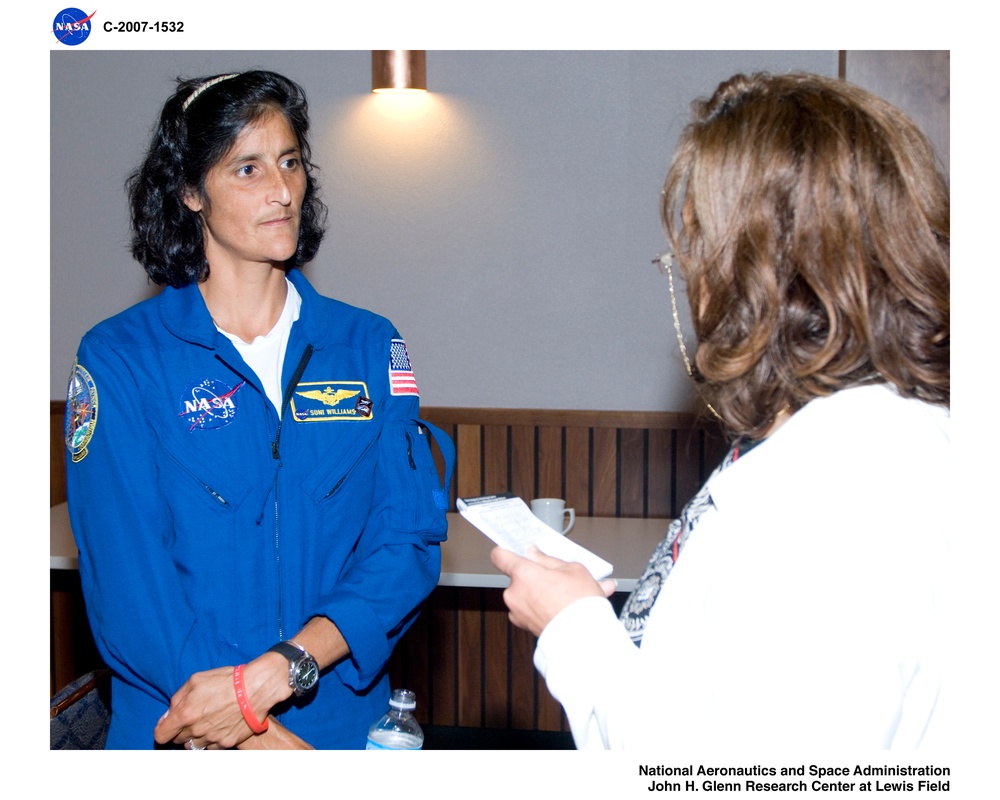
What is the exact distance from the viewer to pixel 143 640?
5.04 feet

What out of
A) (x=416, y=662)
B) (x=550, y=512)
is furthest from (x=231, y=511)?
(x=416, y=662)

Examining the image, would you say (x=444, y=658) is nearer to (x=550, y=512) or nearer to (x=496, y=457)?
(x=496, y=457)

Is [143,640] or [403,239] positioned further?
[403,239]

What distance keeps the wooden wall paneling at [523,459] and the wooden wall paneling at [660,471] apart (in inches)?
16.6

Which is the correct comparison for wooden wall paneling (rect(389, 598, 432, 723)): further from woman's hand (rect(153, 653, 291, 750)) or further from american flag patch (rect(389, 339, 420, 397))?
woman's hand (rect(153, 653, 291, 750))

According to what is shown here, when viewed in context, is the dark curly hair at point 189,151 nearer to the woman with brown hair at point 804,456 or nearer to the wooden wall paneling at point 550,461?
the woman with brown hair at point 804,456

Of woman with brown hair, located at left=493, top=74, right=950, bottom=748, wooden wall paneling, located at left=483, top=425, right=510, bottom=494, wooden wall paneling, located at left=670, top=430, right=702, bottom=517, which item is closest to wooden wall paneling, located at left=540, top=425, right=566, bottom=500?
wooden wall paneling, located at left=483, top=425, right=510, bottom=494

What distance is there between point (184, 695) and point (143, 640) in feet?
0.37

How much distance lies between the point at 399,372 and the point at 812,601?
1.03 m

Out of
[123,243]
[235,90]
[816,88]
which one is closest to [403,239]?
[123,243]

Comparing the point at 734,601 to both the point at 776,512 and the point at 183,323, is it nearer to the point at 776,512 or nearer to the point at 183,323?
the point at 776,512

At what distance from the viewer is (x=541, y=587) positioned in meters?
1.24

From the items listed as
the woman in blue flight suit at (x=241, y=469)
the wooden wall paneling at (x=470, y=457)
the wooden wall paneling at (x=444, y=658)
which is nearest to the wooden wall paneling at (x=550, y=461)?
the wooden wall paneling at (x=470, y=457)
